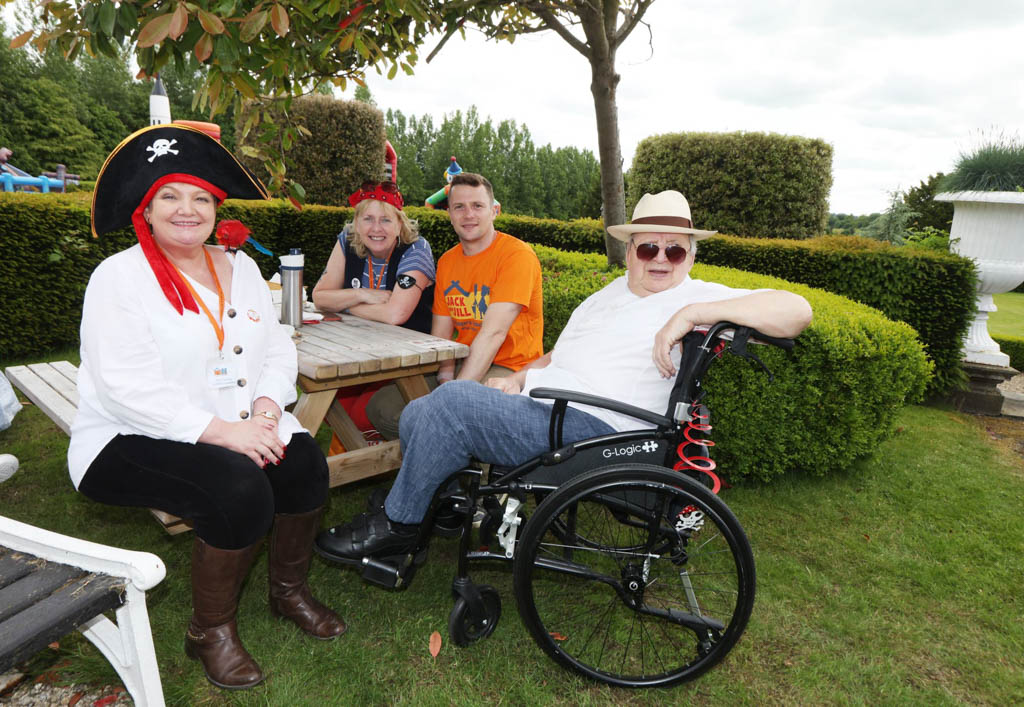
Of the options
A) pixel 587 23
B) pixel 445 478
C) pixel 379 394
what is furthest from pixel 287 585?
pixel 587 23

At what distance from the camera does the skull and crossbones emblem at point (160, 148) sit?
77.2 inches

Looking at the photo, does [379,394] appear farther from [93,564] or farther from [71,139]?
[71,139]

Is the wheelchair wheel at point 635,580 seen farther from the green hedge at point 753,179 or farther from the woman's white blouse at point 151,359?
the green hedge at point 753,179

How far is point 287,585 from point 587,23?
4.42 metres

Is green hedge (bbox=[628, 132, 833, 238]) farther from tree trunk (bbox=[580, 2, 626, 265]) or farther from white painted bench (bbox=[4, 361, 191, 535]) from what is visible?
white painted bench (bbox=[4, 361, 191, 535])

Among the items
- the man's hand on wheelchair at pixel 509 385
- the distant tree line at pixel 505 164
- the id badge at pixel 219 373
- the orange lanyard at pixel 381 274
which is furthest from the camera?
the distant tree line at pixel 505 164

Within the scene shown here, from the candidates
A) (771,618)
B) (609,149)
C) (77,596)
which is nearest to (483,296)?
(771,618)

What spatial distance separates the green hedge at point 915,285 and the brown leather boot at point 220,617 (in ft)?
17.8

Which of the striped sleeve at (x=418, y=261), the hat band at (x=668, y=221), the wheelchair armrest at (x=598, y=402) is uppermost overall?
the hat band at (x=668, y=221)

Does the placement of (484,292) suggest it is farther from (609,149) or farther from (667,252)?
(609,149)

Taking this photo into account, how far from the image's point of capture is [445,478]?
2.19m

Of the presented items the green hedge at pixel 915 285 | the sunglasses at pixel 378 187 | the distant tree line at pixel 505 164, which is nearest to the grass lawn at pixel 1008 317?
the green hedge at pixel 915 285

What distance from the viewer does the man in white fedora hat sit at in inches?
82.0

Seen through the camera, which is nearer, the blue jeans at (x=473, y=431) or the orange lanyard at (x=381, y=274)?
the blue jeans at (x=473, y=431)
